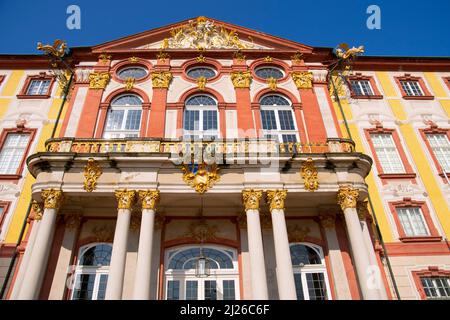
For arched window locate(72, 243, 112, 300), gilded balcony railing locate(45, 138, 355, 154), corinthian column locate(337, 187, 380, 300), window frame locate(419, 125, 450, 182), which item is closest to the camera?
corinthian column locate(337, 187, 380, 300)

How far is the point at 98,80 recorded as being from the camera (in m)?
19.8

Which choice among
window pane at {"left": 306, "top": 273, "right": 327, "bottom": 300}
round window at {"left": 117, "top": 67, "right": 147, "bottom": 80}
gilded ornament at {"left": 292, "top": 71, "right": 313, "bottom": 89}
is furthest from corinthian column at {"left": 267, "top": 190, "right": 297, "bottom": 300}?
round window at {"left": 117, "top": 67, "right": 147, "bottom": 80}

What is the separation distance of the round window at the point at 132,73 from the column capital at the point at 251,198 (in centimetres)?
1012

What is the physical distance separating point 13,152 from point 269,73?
1472 centimetres

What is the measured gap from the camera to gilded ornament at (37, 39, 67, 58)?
19.8 m

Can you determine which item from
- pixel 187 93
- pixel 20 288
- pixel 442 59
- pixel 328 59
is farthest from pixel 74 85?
pixel 442 59

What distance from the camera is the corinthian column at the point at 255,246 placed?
12391 millimetres

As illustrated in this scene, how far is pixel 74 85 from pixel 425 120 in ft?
66.3

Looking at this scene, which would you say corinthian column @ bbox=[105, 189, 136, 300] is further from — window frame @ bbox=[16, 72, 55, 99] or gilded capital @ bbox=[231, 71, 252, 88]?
window frame @ bbox=[16, 72, 55, 99]

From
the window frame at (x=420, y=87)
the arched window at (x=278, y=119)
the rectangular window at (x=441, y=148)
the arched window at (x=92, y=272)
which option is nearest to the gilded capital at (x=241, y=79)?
the arched window at (x=278, y=119)

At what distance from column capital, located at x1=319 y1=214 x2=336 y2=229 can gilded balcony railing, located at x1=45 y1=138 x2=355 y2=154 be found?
293 centimetres

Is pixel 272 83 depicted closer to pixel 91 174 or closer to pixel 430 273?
pixel 91 174

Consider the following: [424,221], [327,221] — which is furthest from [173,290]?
[424,221]

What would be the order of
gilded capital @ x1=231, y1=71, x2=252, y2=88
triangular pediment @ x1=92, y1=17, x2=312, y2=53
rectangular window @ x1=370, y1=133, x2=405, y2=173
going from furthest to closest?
triangular pediment @ x1=92, y1=17, x2=312, y2=53 → gilded capital @ x1=231, y1=71, x2=252, y2=88 → rectangular window @ x1=370, y1=133, x2=405, y2=173
